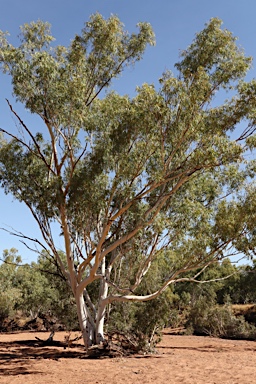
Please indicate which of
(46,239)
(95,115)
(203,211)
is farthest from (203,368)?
(95,115)

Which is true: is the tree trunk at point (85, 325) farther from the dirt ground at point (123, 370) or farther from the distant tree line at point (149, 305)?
the distant tree line at point (149, 305)

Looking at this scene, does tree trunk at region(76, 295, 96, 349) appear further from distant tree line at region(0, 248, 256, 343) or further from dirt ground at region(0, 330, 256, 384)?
distant tree line at region(0, 248, 256, 343)

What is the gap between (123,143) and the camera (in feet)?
37.4

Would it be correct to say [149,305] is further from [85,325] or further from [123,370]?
[123,370]

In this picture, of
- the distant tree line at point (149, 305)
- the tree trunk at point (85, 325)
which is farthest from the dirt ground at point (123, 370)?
the distant tree line at point (149, 305)

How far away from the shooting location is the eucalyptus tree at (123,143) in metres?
10.8

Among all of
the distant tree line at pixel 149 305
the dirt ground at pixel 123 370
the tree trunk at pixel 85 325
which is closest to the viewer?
the dirt ground at pixel 123 370

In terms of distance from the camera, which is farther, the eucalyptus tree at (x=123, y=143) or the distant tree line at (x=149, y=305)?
the distant tree line at (x=149, y=305)

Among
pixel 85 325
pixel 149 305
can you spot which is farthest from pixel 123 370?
pixel 149 305

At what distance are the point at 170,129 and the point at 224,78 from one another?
2.30 metres

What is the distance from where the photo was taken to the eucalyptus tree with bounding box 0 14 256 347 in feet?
35.5

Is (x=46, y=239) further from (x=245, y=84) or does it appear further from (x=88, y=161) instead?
(x=245, y=84)

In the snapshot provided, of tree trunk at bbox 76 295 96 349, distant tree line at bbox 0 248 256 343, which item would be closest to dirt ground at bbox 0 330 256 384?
tree trunk at bbox 76 295 96 349

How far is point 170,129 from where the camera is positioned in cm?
1100
